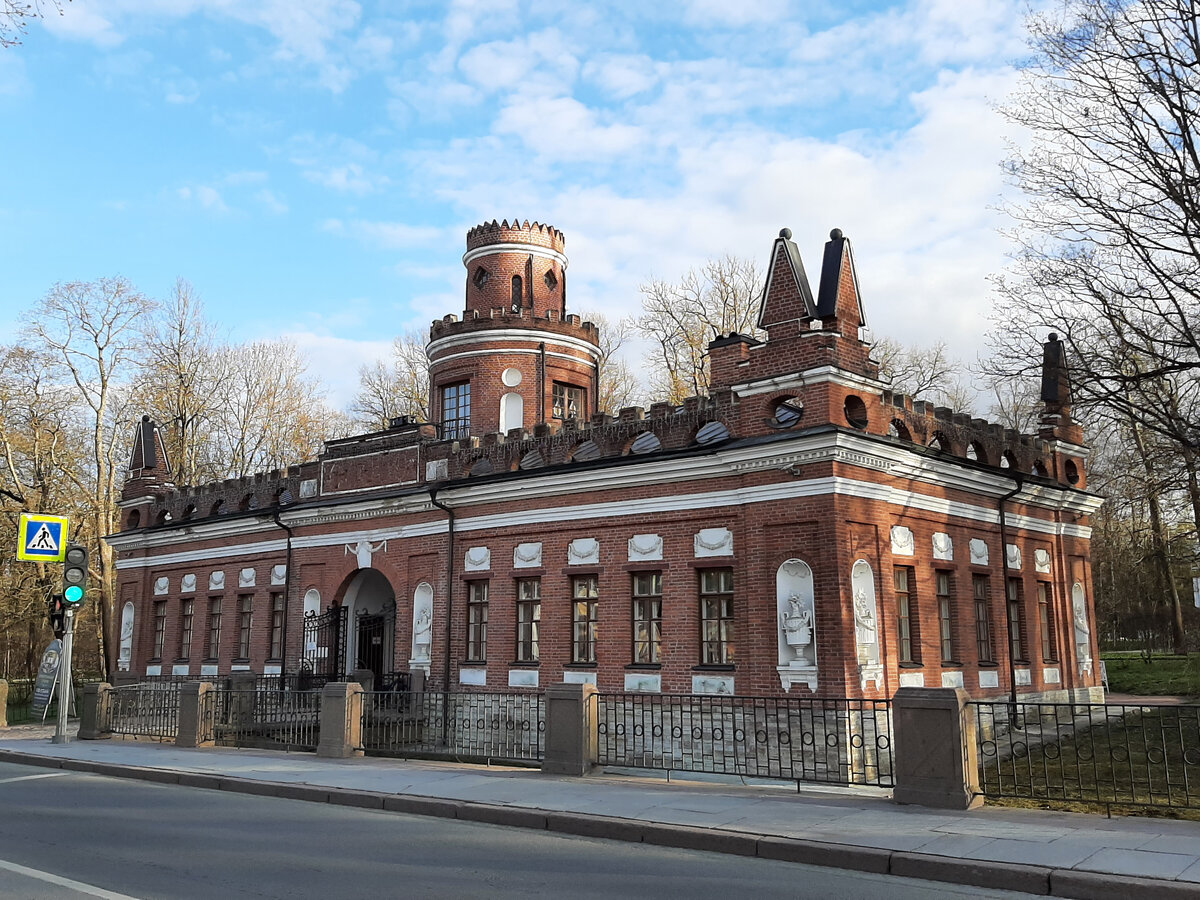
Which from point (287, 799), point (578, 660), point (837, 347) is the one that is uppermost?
point (837, 347)

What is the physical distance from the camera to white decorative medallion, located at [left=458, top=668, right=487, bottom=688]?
21.6m

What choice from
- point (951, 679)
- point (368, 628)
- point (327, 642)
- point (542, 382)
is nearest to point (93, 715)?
point (327, 642)

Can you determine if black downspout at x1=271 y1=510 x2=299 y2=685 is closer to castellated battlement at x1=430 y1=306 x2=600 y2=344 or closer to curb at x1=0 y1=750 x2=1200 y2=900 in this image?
castellated battlement at x1=430 y1=306 x2=600 y2=344

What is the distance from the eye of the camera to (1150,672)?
35469 mm

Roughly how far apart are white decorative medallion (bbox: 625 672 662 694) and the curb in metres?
7.22

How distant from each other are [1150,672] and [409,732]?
94.0ft

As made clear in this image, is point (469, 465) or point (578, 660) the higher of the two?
point (469, 465)

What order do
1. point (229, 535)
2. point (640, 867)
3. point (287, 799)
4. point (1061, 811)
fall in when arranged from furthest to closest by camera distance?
point (229, 535)
point (287, 799)
point (1061, 811)
point (640, 867)

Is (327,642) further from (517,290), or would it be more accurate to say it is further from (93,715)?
(517,290)

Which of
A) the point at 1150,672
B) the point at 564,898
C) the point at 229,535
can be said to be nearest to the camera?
the point at 564,898

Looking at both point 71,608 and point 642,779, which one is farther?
point 71,608

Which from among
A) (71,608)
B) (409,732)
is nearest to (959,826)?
(409,732)

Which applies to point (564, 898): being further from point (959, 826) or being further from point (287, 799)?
point (287, 799)

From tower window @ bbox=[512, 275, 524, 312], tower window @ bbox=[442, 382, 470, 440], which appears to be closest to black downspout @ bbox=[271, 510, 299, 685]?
tower window @ bbox=[442, 382, 470, 440]
